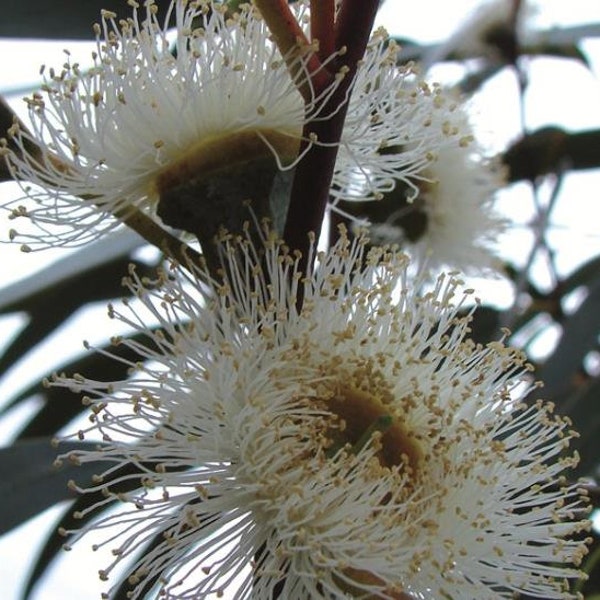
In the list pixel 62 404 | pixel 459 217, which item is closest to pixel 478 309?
pixel 459 217

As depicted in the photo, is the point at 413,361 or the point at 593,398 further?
the point at 593,398

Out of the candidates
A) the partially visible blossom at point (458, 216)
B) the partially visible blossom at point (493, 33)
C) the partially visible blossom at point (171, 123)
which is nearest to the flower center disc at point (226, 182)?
the partially visible blossom at point (171, 123)

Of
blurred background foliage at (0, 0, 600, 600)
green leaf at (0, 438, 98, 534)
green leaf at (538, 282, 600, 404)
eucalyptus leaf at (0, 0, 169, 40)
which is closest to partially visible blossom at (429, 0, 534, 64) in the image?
blurred background foliage at (0, 0, 600, 600)

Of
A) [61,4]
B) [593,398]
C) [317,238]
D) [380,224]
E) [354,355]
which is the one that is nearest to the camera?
[317,238]

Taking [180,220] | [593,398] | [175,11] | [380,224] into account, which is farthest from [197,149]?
[380,224]

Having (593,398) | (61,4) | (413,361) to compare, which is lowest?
(593,398)

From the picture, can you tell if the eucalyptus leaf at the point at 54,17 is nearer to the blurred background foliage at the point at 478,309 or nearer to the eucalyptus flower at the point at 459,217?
the blurred background foliage at the point at 478,309

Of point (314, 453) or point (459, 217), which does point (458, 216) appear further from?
point (314, 453)

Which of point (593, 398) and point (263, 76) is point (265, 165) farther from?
point (593, 398)
